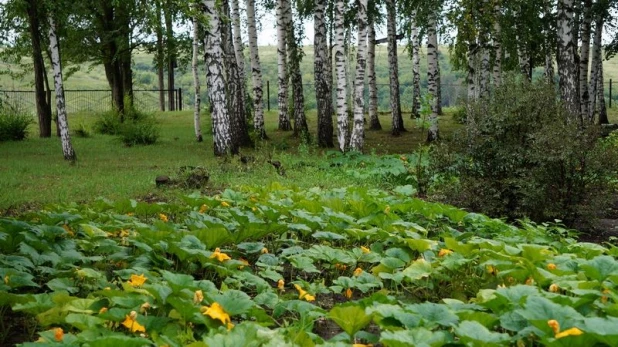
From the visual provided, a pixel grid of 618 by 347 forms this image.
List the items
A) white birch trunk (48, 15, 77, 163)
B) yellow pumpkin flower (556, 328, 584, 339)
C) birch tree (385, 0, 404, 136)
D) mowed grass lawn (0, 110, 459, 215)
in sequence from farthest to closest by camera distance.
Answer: birch tree (385, 0, 404, 136), white birch trunk (48, 15, 77, 163), mowed grass lawn (0, 110, 459, 215), yellow pumpkin flower (556, 328, 584, 339)

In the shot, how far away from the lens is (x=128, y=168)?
13.5 metres

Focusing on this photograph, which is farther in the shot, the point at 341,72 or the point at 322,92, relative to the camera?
the point at 322,92

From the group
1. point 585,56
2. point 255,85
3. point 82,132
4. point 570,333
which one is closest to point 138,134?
point 82,132

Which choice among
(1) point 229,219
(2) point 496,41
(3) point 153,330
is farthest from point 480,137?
(2) point 496,41

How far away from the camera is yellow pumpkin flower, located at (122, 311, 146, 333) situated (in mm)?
2529

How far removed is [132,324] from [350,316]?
0.91m

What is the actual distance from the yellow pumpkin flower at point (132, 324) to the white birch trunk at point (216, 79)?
→ 1201 centimetres

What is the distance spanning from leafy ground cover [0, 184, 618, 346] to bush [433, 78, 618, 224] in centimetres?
170

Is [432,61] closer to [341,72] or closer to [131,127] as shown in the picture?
[341,72]

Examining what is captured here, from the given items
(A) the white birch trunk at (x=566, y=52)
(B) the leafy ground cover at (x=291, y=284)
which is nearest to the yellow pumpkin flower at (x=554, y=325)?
(B) the leafy ground cover at (x=291, y=284)

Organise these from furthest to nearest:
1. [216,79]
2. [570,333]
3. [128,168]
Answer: [216,79], [128,168], [570,333]

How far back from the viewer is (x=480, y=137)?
812 centimetres

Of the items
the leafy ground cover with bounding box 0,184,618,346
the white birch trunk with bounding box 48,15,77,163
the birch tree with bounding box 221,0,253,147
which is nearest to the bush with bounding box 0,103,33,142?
the white birch trunk with bounding box 48,15,77,163

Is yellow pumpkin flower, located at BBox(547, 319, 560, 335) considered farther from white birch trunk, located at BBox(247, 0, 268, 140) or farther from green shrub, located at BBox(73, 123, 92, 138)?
green shrub, located at BBox(73, 123, 92, 138)
